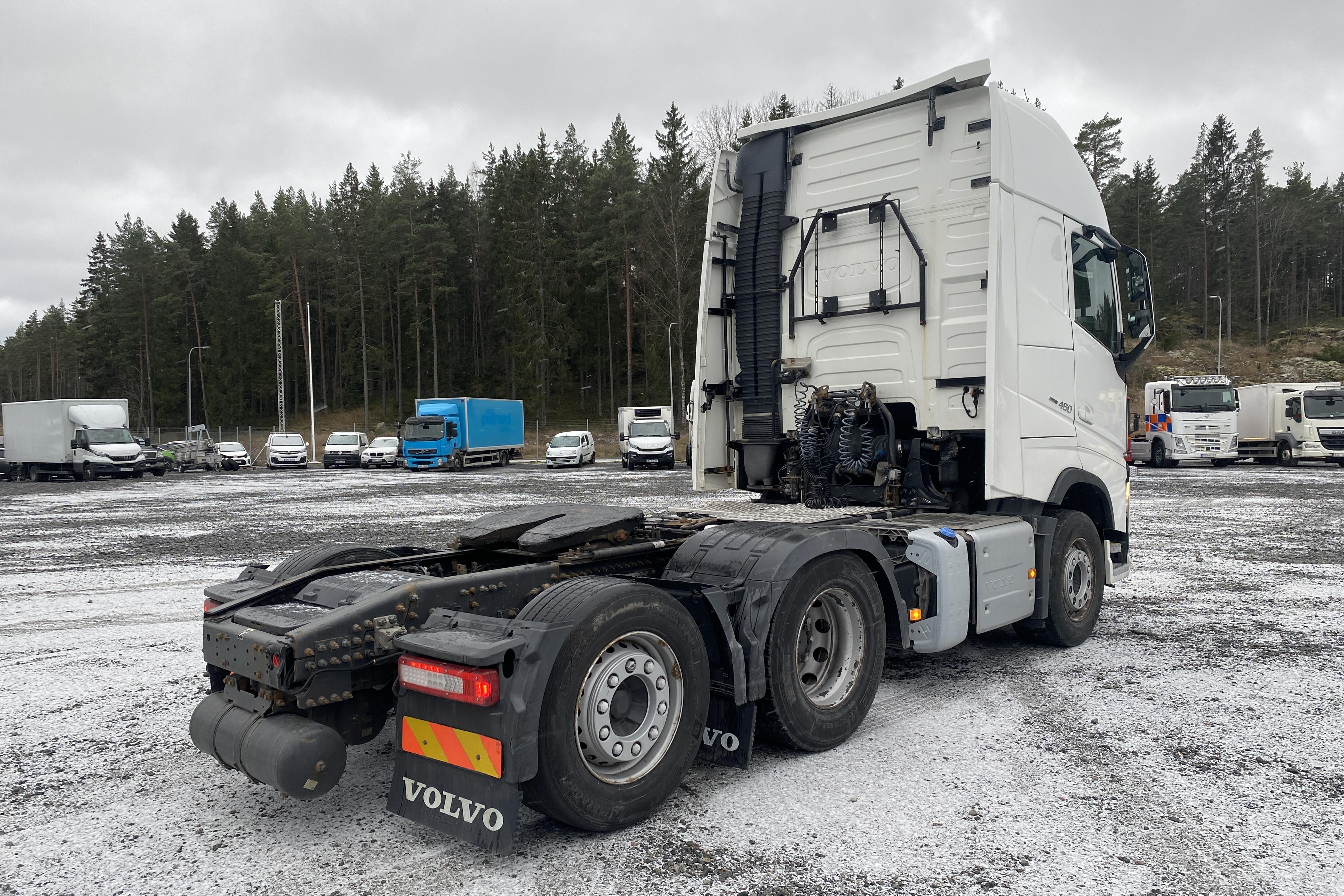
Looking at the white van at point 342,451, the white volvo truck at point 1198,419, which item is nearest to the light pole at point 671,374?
the white van at point 342,451

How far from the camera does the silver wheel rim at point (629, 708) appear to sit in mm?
3377

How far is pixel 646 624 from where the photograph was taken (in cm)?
351

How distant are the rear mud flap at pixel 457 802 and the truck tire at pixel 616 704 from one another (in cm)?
17

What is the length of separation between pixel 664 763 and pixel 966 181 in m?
4.40

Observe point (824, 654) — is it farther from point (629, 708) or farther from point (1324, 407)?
point (1324, 407)

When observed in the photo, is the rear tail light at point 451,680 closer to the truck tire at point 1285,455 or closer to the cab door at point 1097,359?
the cab door at point 1097,359

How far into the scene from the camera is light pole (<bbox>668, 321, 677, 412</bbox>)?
152ft

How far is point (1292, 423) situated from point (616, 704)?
3462 cm

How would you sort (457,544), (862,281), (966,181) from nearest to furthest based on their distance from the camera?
(457,544)
(966,181)
(862,281)

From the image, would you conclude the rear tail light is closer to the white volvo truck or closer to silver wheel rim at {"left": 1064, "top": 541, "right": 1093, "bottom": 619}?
silver wheel rim at {"left": 1064, "top": 541, "right": 1093, "bottom": 619}

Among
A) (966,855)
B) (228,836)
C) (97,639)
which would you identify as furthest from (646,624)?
(97,639)

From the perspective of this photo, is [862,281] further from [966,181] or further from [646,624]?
[646,624]

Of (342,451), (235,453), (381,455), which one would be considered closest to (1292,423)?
(381,455)

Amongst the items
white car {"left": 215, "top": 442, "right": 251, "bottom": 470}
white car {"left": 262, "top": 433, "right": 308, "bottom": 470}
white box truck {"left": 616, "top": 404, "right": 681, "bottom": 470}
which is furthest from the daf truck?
white car {"left": 215, "top": 442, "right": 251, "bottom": 470}
